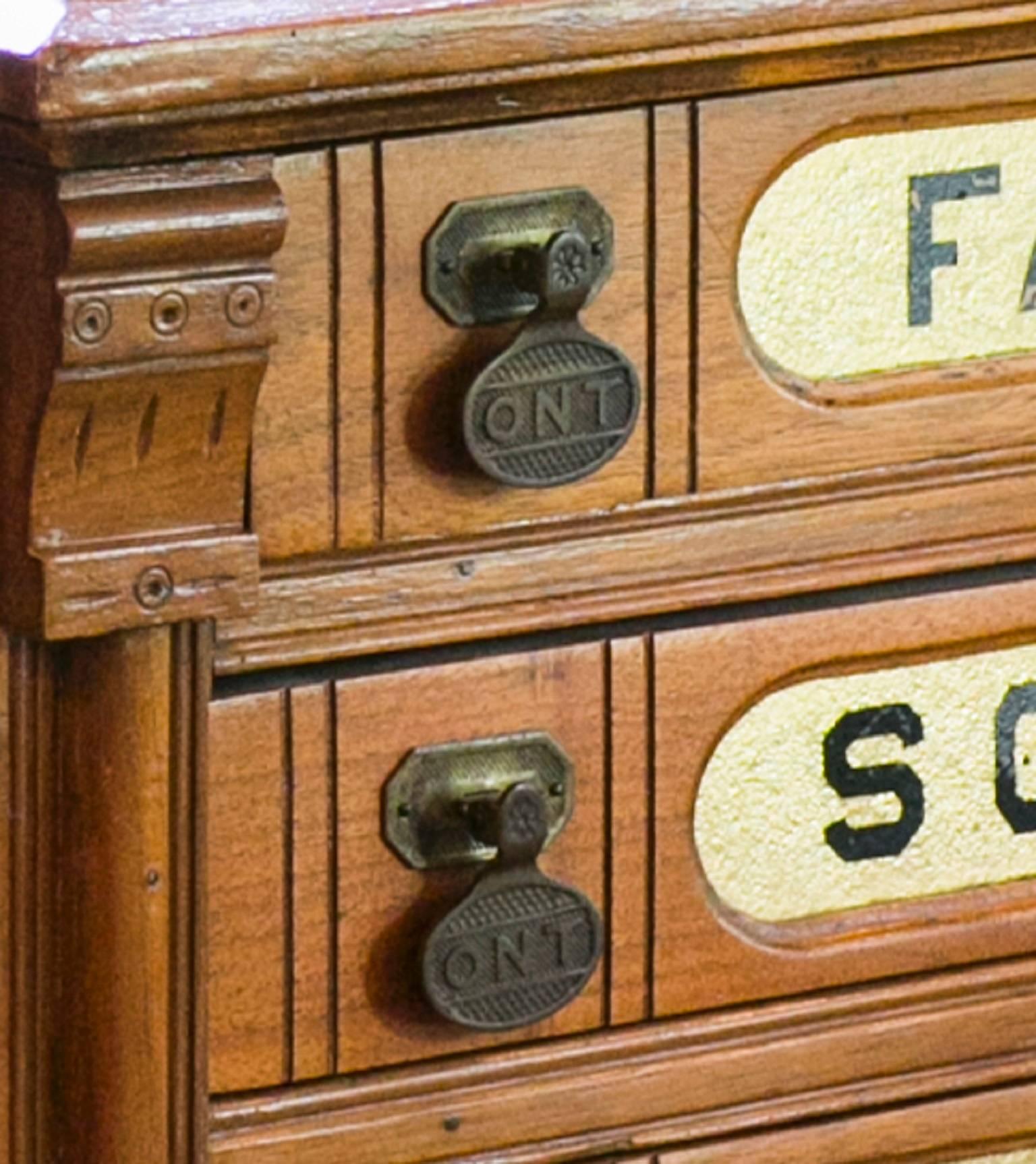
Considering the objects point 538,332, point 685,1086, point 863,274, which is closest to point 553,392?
point 538,332

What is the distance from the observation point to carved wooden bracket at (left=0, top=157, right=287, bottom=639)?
3.42 ft

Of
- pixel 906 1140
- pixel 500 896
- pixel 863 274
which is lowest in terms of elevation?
pixel 906 1140

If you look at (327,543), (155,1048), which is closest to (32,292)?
(327,543)

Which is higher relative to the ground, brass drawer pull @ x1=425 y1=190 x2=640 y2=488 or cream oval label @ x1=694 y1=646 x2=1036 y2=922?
brass drawer pull @ x1=425 y1=190 x2=640 y2=488

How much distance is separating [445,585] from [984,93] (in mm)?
262

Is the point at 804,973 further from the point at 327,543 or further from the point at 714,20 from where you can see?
the point at 714,20

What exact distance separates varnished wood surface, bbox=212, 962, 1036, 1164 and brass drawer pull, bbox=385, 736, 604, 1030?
0.12 ft

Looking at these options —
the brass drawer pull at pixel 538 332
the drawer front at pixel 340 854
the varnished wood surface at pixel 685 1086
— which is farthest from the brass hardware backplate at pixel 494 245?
the varnished wood surface at pixel 685 1086

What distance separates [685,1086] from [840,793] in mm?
125

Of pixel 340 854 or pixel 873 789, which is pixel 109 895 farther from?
pixel 873 789

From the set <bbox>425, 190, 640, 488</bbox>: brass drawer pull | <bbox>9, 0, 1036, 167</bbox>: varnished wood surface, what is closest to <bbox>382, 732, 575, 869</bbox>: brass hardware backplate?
<bbox>425, 190, 640, 488</bbox>: brass drawer pull

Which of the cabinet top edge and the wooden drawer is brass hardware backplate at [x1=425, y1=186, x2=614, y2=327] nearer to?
the cabinet top edge

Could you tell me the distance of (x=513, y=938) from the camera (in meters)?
1.21

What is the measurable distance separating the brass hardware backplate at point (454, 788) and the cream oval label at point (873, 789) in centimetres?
8
